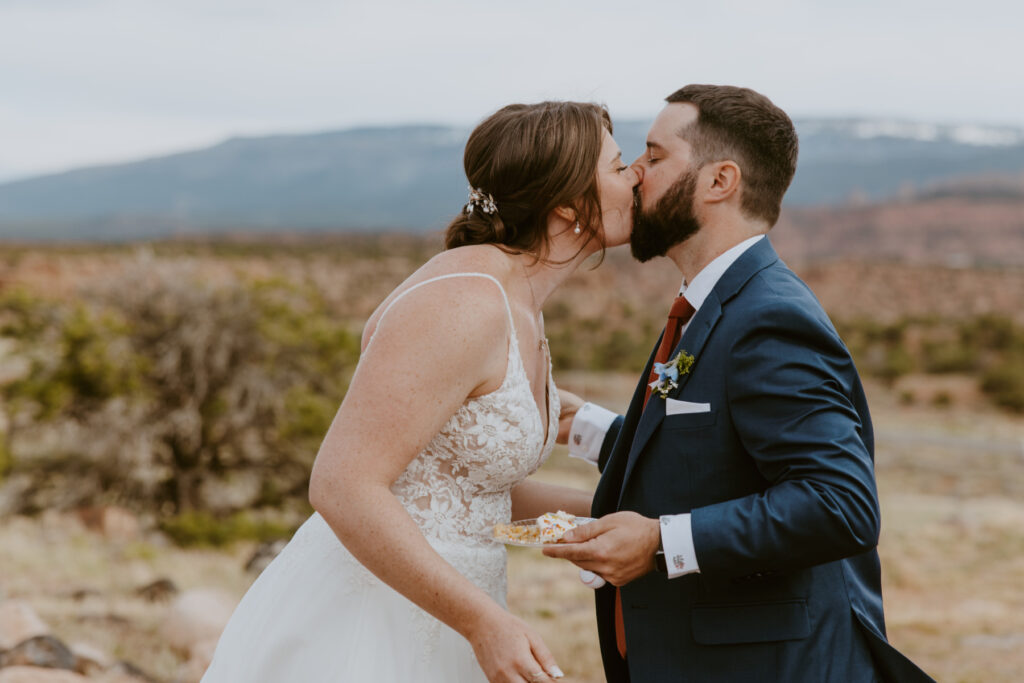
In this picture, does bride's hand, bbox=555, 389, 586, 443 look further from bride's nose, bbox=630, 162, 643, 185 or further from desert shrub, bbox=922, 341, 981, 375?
desert shrub, bbox=922, 341, 981, 375

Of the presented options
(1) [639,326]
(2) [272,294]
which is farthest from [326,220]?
(2) [272,294]

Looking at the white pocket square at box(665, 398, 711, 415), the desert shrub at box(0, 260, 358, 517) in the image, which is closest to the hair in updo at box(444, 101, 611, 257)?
the white pocket square at box(665, 398, 711, 415)

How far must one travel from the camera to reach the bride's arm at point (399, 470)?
90.7 inches

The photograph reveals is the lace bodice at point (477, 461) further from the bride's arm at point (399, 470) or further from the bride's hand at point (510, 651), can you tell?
the bride's hand at point (510, 651)

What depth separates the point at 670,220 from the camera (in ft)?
9.50

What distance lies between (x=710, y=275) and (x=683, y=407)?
45 centimetres

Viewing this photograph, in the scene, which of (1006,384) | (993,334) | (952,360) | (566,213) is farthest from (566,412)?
(993,334)

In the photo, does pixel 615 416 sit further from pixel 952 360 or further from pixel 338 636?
pixel 952 360

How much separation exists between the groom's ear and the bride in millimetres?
224

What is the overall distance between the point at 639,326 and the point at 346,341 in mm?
33475

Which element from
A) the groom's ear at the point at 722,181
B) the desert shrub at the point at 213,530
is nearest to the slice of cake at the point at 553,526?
the groom's ear at the point at 722,181

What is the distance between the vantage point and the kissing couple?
90.3 inches

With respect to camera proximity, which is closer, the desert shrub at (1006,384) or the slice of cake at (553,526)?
the slice of cake at (553,526)

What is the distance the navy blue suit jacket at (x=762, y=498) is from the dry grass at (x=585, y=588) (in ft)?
14.3
